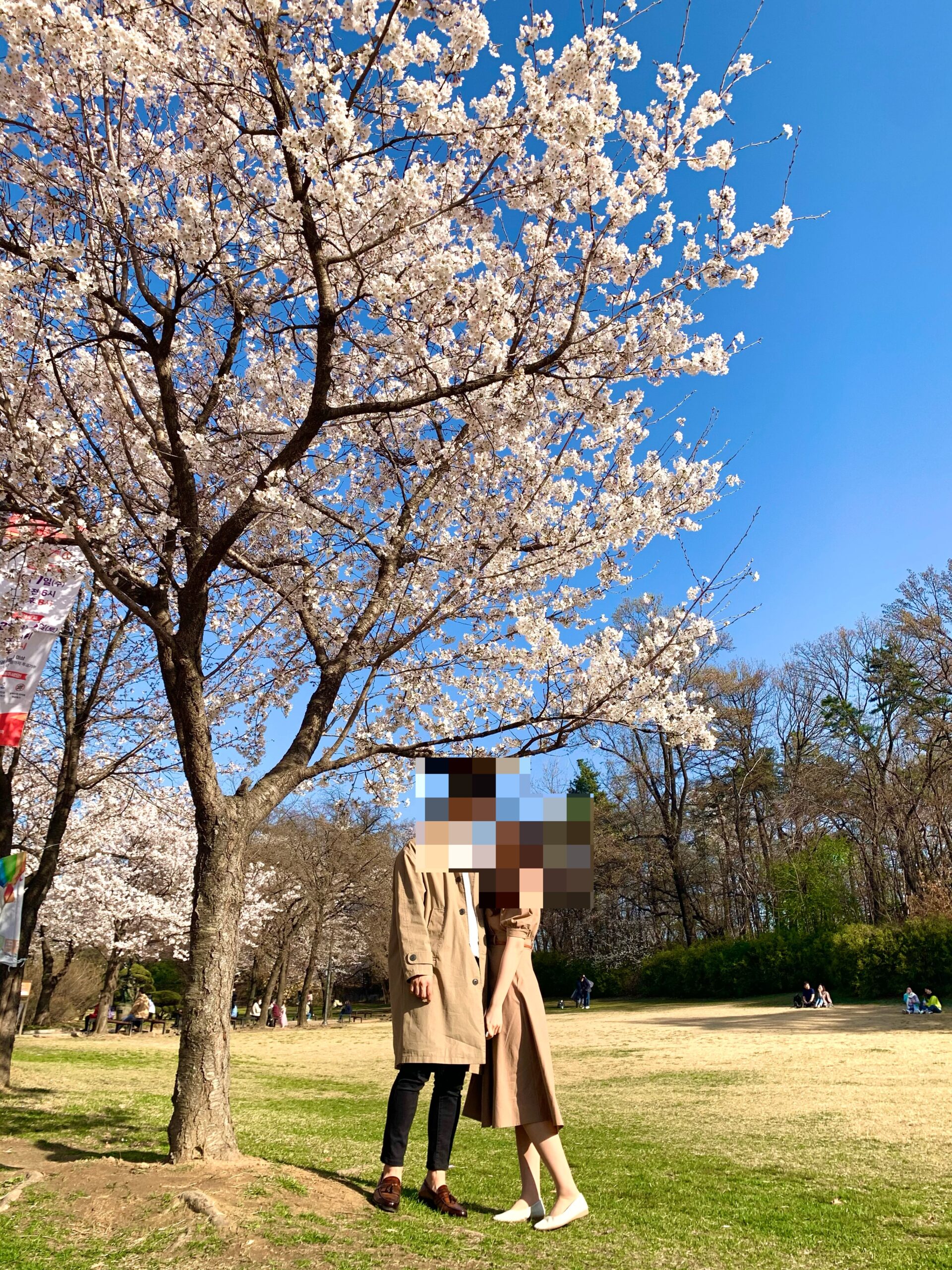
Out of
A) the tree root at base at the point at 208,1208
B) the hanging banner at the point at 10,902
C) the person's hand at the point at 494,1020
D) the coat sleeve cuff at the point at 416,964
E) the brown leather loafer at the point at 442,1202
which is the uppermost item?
the hanging banner at the point at 10,902

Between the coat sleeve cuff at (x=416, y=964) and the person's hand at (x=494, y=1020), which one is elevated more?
the coat sleeve cuff at (x=416, y=964)

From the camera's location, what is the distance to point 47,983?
28625 mm

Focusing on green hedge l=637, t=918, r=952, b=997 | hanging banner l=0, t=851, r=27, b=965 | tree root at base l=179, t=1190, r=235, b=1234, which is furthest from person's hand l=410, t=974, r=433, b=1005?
green hedge l=637, t=918, r=952, b=997

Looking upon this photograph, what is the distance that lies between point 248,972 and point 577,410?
39.9 m

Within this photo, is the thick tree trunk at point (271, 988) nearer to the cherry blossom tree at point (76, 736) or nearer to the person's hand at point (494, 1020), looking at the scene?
the cherry blossom tree at point (76, 736)

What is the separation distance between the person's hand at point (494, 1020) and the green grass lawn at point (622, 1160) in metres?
0.70

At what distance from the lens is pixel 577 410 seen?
19.9 feet

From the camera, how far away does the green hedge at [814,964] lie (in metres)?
24.9

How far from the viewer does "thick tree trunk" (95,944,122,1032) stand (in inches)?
998

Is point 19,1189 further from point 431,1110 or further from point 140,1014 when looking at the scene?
point 140,1014

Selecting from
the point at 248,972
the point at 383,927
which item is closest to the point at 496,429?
the point at 383,927

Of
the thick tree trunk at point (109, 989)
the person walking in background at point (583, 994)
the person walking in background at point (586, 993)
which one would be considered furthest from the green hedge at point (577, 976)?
the thick tree trunk at point (109, 989)

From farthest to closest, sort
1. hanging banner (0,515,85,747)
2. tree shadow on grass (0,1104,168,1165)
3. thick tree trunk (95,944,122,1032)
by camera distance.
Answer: thick tree trunk (95,944,122,1032), hanging banner (0,515,85,747), tree shadow on grass (0,1104,168,1165)

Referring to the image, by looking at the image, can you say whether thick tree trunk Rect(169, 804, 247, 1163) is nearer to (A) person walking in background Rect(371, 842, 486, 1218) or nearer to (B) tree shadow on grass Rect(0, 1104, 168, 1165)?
(B) tree shadow on grass Rect(0, 1104, 168, 1165)
